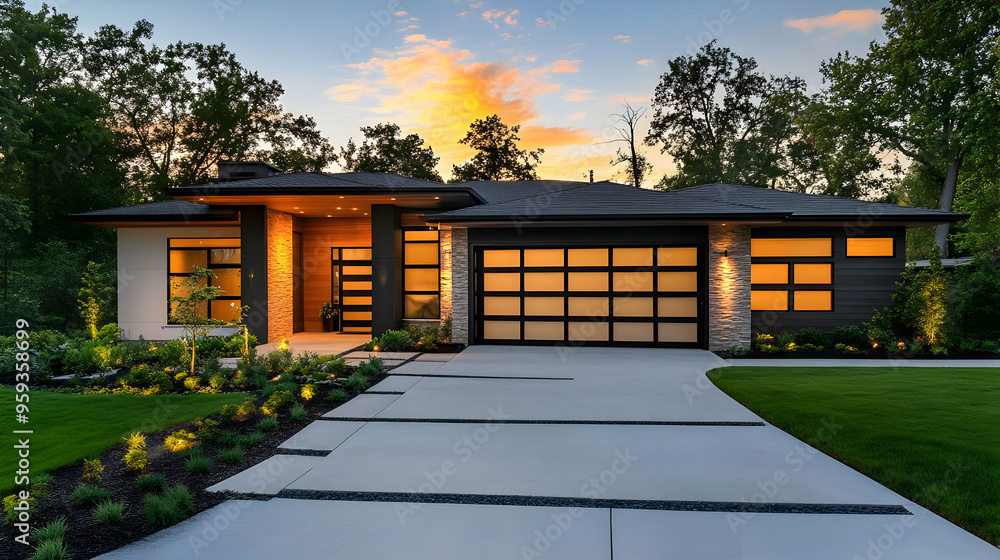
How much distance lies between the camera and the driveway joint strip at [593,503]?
3578 millimetres

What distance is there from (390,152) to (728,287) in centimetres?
2433

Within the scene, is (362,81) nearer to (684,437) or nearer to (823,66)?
(684,437)

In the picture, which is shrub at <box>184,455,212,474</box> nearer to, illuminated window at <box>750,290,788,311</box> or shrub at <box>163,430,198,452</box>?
shrub at <box>163,430,198,452</box>

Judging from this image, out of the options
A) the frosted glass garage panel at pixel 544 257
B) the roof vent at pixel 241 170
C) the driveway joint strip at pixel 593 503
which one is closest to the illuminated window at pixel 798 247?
the frosted glass garage panel at pixel 544 257

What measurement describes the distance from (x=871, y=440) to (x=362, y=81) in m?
14.9

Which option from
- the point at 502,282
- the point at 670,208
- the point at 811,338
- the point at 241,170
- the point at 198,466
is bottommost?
the point at 198,466

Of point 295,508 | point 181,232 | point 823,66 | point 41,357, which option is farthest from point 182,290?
point 823,66

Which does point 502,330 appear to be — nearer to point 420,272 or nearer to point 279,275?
point 420,272

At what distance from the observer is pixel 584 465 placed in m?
4.43

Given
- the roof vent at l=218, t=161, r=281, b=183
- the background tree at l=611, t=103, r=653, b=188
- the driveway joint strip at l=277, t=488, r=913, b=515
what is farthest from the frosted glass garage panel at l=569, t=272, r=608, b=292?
the background tree at l=611, t=103, r=653, b=188

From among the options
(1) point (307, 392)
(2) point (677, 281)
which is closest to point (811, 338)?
(2) point (677, 281)

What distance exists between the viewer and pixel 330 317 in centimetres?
1466

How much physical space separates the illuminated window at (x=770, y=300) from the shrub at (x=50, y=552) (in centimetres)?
1274

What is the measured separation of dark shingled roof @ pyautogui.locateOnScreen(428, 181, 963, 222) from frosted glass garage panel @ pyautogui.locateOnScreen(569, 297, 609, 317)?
80.2 inches
